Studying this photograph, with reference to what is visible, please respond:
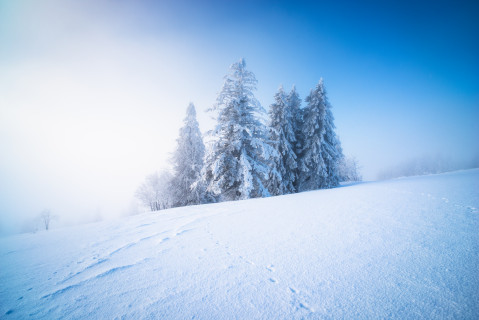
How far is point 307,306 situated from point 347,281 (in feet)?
1.67

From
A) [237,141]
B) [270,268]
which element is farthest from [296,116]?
[270,268]

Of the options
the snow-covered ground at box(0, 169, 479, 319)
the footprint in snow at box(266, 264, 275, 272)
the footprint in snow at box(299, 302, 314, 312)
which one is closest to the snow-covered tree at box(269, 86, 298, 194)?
the snow-covered ground at box(0, 169, 479, 319)

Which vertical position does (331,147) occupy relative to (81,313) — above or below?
above

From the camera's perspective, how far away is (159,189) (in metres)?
24.6

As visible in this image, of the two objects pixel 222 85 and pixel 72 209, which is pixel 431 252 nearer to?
pixel 222 85

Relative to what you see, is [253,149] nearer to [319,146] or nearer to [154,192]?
[319,146]

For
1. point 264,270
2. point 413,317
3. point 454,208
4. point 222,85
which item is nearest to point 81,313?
point 264,270

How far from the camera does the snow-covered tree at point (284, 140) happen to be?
1317 centimetres

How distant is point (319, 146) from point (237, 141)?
7.79 m

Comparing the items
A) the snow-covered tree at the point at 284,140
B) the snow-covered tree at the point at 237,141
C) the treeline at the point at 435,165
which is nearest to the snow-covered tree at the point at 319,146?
the snow-covered tree at the point at 284,140

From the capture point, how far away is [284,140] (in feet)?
43.9

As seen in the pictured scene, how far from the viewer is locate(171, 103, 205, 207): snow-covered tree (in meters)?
16.1

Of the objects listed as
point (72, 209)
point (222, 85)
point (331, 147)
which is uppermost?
point (222, 85)

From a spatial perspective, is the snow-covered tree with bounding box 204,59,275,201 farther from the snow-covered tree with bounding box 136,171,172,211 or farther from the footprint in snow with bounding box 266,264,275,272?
the snow-covered tree with bounding box 136,171,172,211
